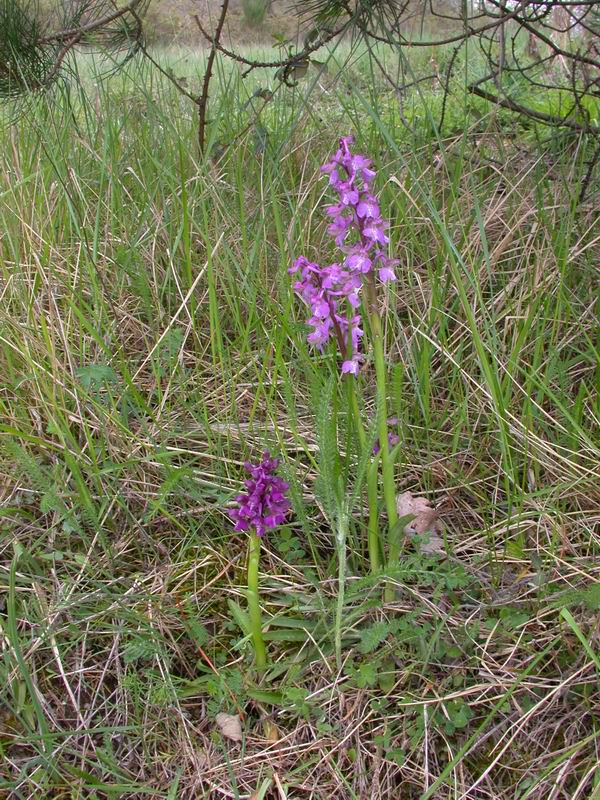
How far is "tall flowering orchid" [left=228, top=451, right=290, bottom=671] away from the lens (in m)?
1.44

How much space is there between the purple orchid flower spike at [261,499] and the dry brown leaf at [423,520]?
350 mm

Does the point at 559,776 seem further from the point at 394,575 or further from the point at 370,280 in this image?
the point at 370,280

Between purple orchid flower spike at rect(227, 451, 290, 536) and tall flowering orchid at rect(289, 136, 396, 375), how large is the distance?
0.27 metres

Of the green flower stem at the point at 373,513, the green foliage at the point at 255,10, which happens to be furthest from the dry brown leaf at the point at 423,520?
the green foliage at the point at 255,10

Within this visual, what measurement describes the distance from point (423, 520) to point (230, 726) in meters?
0.64

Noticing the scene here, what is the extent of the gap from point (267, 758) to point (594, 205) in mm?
2182

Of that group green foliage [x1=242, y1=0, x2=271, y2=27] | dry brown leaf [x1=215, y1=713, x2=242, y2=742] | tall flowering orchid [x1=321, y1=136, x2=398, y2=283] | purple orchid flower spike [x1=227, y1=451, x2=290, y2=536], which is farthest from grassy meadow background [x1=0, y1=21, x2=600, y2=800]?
green foliage [x1=242, y1=0, x2=271, y2=27]

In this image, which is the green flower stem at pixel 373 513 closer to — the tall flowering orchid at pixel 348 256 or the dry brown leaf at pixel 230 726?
the tall flowering orchid at pixel 348 256

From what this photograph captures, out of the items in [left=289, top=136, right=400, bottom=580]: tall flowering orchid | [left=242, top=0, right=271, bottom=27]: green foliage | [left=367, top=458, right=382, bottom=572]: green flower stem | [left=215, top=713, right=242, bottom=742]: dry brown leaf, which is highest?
[left=242, top=0, right=271, bottom=27]: green foliage

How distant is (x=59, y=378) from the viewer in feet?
6.95

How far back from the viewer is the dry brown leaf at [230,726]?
143cm

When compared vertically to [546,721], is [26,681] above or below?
above

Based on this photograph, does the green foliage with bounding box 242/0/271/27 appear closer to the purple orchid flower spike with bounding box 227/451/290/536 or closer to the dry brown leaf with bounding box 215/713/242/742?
the purple orchid flower spike with bounding box 227/451/290/536

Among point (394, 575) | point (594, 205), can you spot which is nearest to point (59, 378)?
point (394, 575)
